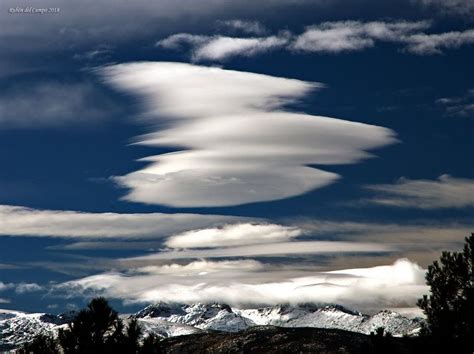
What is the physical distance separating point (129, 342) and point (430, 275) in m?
26.6

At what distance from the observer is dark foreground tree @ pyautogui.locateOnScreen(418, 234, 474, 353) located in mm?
62625

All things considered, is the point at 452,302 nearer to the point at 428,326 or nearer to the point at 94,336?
the point at 428,326

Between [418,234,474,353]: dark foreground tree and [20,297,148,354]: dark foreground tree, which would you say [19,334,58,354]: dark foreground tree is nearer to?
[20,297,148,354]: dark foreground tree

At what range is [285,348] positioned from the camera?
189750 mm

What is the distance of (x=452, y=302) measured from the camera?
66500 millimetres

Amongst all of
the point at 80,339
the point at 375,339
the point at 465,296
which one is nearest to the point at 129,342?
the point at 80,339

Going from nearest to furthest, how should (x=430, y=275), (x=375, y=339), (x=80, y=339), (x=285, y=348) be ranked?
(x=375, y=339) → (x=80, y=339) → (x=430, y=275) → (x=285, y=348)

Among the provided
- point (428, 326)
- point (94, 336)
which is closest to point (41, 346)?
point (94, 336)

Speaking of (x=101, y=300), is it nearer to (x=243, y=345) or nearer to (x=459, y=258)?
(x=459, y=258)

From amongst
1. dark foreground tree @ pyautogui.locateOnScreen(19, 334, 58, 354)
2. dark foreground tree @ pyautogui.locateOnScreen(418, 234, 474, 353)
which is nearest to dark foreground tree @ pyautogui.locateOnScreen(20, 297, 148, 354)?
dark foreground tree @ pyautogui.locateOnScreen(19, 334, 58, 354)

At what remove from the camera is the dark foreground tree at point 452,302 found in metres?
62.6

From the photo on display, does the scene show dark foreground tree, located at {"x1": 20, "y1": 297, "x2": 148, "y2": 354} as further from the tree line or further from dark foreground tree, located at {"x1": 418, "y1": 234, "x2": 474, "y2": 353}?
dark foreground tree, located at {"x1": 418, "y1": 234, "x2": 474, "y2": 353}

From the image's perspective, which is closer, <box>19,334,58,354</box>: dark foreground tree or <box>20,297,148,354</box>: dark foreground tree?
<box>20,297,148,354</box>: dark foreground tree

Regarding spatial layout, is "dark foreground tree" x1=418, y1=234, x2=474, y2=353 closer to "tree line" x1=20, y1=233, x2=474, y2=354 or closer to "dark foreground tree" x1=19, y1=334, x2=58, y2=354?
"tree line" x1=20, y1=233, x2=474, y2=354
